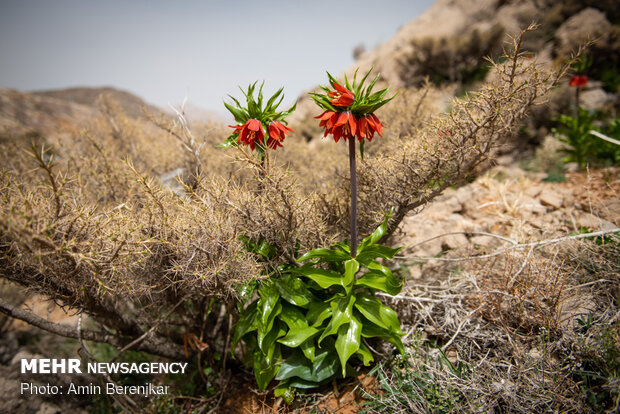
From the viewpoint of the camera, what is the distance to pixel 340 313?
6.05 ft

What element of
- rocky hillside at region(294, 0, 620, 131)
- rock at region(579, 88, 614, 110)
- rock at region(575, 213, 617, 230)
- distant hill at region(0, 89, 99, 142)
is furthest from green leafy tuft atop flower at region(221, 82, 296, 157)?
distant hill at region(0, 89, 99, 142)

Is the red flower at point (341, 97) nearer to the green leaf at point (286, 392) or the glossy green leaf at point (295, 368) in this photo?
the glossy green leaf at point (295, 368)

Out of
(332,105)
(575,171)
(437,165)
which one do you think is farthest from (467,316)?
(575,171)

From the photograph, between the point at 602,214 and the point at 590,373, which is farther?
the point at 602,214

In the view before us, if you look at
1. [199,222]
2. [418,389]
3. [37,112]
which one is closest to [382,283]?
[418,389]

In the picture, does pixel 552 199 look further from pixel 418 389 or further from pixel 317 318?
pixel 317 318

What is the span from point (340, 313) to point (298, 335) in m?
0.34

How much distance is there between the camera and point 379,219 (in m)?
2.23

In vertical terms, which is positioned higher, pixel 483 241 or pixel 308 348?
pixel 483 241

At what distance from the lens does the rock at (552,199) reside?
363 cm

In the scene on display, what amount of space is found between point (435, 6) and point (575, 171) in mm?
22198

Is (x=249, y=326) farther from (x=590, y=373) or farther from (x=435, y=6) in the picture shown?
(x=435, y=6)

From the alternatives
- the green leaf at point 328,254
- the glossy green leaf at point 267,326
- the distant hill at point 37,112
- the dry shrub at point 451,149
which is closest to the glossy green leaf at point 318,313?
the glossy green leaf at point 267,326

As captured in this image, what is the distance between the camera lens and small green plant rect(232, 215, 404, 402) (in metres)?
1.85
